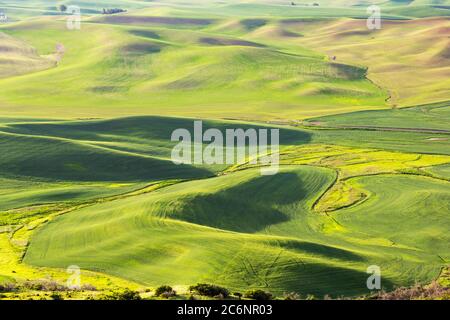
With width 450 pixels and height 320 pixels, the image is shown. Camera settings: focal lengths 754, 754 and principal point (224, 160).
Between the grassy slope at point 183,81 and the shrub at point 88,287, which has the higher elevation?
the grassy slope at point 183,81

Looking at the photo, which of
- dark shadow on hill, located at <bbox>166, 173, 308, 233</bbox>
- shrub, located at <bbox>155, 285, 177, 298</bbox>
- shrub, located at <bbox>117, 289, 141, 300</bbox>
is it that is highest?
shrub, located at <bbox>117, 289, 141, 300</bbox>

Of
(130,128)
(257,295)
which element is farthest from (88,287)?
(130,128)

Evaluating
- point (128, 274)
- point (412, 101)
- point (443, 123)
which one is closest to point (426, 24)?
point (412, 101)

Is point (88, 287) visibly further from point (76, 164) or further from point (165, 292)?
point (76, 164)

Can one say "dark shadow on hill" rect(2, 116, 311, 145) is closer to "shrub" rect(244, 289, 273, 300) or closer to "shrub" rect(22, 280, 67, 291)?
"shrub" rect(22, 280, 67, 291)

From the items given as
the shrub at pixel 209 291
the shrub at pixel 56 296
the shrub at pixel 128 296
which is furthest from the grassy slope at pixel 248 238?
the shrub at pixel 56 296

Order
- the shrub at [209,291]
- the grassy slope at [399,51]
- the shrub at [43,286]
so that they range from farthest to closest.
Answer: the grassy slope at [399,51], the shrub at [43,286], the shrub at [209,291]

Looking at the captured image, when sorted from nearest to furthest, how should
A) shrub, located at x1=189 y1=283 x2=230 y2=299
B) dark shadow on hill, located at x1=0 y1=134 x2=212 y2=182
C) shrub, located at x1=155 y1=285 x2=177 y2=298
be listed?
shrub, located at x1=155 y1=285 x2=177 y2=298, shrub, located at x1=189 y1=283 x2=230 y2=299, dark shadow on hill, located at x1=0 y1=134 x2=212 y2=182

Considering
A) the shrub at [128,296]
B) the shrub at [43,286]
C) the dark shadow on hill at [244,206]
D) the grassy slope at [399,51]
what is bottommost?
the dark shadow on hill at [244,206]

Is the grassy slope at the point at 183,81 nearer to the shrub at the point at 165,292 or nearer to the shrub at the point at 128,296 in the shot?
the shrub at the point at 165,292

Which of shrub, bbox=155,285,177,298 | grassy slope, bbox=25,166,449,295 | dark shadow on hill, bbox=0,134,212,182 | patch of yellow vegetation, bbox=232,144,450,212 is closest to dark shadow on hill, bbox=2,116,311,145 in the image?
patch of yellow vegetation, bbox=232,144,450,212
